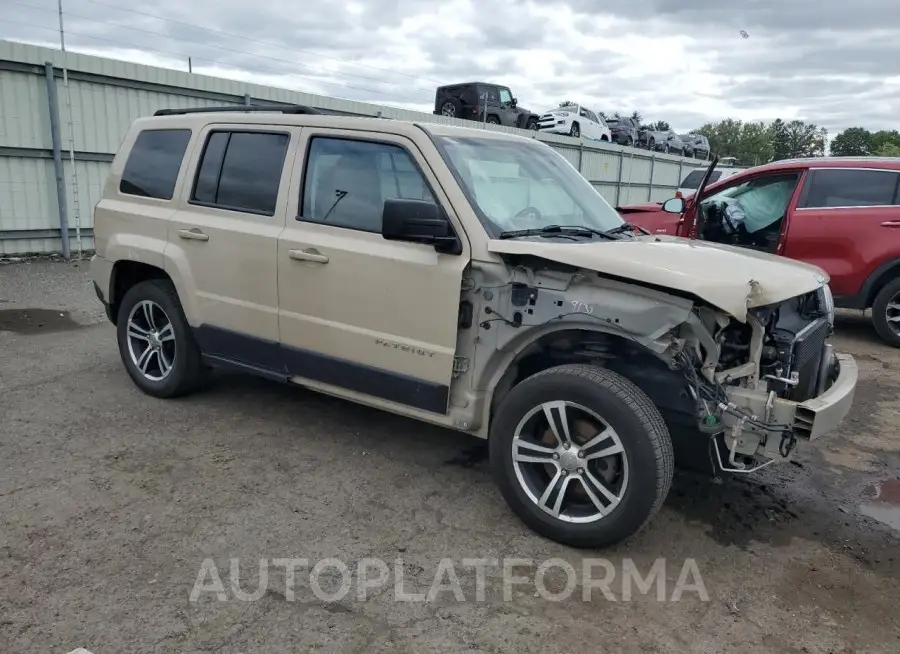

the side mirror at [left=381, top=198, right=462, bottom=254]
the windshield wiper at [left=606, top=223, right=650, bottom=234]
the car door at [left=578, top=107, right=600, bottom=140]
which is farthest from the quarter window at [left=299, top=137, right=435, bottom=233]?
the car door at [left=578, top=107, right=600, bottom=140]

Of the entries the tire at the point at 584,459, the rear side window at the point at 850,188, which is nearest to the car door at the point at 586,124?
the rear side window at the point at 850,188

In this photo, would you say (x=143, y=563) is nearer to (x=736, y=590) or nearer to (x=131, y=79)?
(x=736, y=590)

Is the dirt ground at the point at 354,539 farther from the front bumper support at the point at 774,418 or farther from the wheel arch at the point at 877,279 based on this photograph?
the wheel arch at the point at 877,279

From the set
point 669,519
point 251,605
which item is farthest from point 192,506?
point 669,519

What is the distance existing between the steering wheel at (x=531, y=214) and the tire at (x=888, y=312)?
547 cm

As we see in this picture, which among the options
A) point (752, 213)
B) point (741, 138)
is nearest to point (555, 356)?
point (752, 213)

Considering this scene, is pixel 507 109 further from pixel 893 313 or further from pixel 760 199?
pixel 893 313

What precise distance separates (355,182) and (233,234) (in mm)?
925

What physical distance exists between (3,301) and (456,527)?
23.8ft

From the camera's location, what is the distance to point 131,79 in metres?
11.5

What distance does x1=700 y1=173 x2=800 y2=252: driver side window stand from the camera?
25.4ft

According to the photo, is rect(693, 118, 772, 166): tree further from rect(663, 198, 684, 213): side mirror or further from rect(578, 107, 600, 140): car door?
rect(663, 198, 684, 213): side mirror

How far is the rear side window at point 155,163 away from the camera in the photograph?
15.8 feet

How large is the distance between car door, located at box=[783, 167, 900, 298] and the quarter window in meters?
5.33
